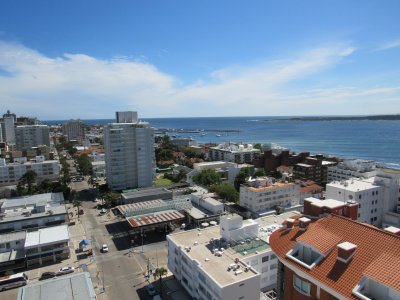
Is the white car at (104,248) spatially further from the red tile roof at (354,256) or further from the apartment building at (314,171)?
the apartment building at (314,171)

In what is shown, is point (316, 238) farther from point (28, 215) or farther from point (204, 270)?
point (28, 215)

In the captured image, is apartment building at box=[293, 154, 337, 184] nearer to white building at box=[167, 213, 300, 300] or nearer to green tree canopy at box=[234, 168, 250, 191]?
green tree canopy at box=[234, 168, 250, 191]

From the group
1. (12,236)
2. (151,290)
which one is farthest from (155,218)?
(12,236)

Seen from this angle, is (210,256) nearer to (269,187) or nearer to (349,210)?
(349,210)

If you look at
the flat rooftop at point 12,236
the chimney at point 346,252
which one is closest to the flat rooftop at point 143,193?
the flat rooftop at point 12,236

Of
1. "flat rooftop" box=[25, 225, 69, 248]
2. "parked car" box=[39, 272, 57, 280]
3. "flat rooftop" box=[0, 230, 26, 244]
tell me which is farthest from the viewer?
"flat rooftop" box=[0, 230, 26, 244]

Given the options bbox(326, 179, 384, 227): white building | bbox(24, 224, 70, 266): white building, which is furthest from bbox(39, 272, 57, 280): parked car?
bbox(326, 179, 384, 227): white building

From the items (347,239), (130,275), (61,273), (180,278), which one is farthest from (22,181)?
(347,239)
